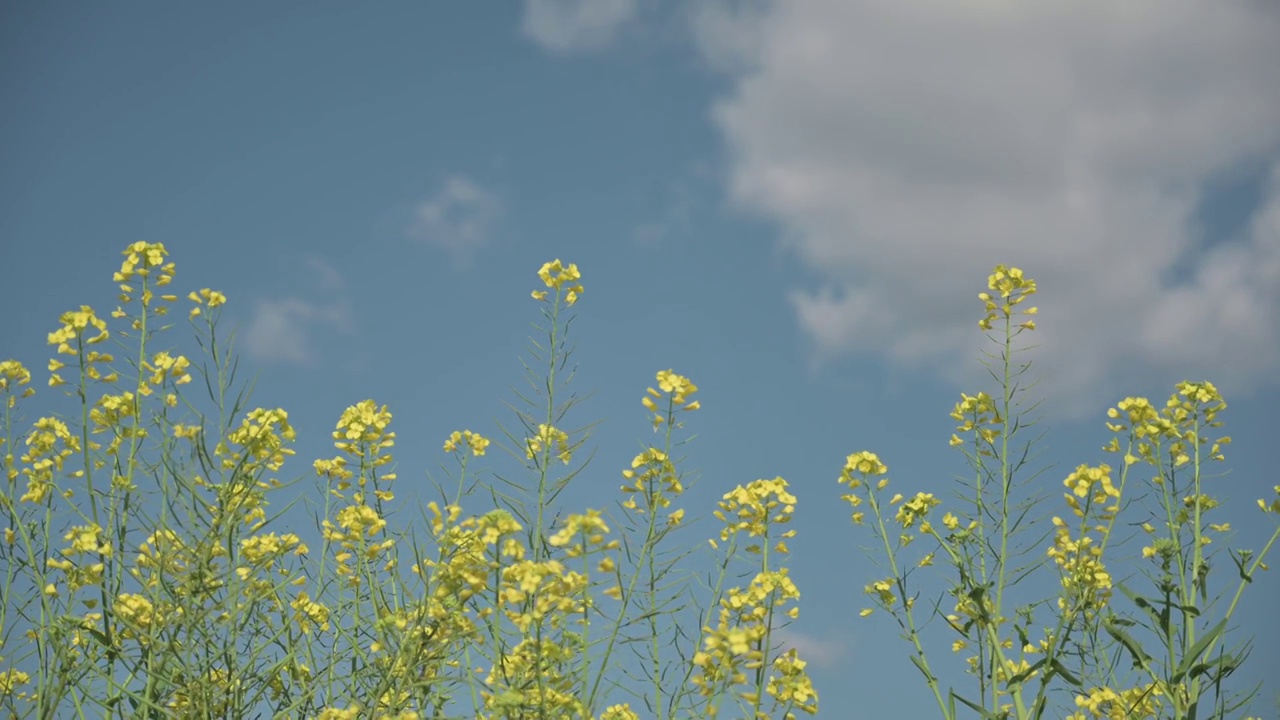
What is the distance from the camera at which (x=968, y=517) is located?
434 cm

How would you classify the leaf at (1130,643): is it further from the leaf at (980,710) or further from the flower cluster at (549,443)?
the flower cluster at (549,443)

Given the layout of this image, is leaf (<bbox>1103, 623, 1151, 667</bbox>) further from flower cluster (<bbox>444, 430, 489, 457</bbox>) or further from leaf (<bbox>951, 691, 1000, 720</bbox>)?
flower cluster (<bbox>444, 430, 489, 457</bbox>)

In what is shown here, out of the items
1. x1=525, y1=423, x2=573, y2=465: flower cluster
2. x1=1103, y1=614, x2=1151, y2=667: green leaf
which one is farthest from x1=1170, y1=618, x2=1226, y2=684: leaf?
x1=525, y1=423, x2=573, y2=465: flower cluster

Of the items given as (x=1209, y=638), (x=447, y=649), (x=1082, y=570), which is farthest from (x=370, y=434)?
(x=1209, y=638)

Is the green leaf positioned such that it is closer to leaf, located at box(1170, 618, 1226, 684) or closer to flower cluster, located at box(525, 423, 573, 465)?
leaf, located at box(1170, 618, 1226, 684)

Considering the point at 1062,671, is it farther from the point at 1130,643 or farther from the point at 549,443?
the point at 549,443

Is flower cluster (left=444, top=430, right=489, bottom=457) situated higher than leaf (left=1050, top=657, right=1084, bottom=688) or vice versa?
flower cluster (left=444, top=430, right=489, bottom=457)

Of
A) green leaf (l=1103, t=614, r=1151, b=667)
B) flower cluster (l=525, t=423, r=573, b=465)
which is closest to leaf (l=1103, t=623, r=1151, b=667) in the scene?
green leaf (l=1103, t=614, r=1151, b=667)

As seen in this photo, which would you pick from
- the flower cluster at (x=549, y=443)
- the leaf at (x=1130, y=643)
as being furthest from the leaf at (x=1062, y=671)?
the flower cluster at (x=549, y=443)

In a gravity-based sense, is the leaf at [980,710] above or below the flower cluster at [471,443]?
below

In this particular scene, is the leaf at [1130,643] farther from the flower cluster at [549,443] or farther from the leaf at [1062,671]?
the flower cluster at [549,443]

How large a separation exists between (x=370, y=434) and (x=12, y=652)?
140 cm

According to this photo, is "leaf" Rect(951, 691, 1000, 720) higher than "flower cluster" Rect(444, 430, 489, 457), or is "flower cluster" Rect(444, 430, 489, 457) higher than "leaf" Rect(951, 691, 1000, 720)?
"flower cluster" Rect(444, 430, 489, 457)

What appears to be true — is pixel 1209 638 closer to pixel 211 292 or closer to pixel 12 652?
pixel 211 292
